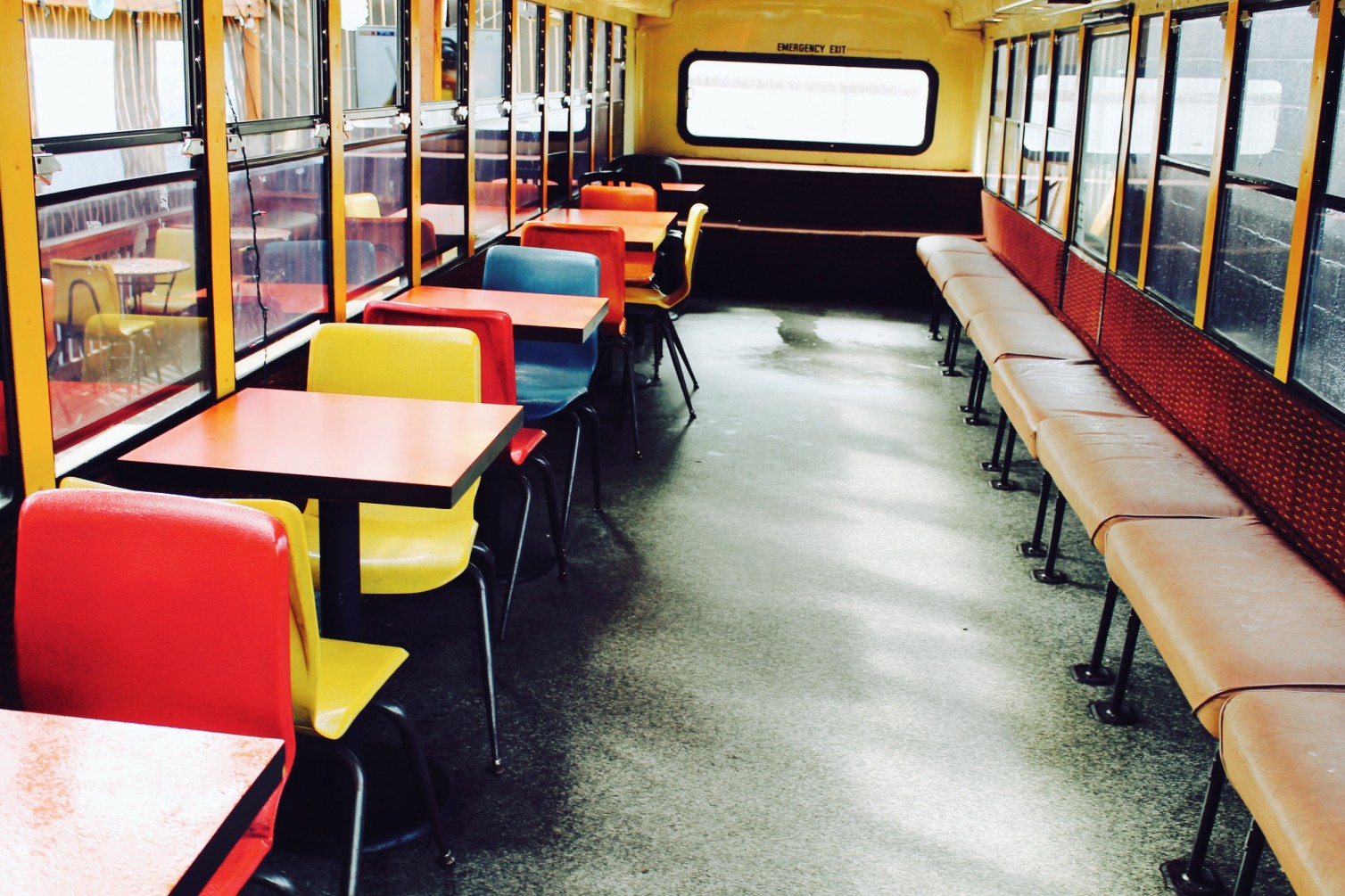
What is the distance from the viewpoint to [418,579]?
2.89 m

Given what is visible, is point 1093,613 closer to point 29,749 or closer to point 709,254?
point 29,749

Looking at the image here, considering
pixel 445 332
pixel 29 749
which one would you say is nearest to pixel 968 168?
pixel 445 332

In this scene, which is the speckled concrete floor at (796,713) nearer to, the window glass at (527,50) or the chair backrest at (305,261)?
the chair backrest at (305,261)

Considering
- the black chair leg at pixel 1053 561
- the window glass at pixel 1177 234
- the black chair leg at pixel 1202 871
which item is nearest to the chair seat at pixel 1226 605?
the black chair leg at pixel 1202 871

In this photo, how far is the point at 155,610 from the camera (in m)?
1.92

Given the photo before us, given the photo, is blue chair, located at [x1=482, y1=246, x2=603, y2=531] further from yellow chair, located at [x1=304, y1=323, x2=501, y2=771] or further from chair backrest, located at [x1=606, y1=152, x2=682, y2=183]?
chair backrest, located at [x1=606, y1=152, x2=682, y2=183]

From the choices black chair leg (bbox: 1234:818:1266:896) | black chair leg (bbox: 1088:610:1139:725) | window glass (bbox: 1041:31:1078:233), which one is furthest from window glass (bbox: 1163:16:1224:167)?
black chair leg (bbox: 1234:818:1266:896)

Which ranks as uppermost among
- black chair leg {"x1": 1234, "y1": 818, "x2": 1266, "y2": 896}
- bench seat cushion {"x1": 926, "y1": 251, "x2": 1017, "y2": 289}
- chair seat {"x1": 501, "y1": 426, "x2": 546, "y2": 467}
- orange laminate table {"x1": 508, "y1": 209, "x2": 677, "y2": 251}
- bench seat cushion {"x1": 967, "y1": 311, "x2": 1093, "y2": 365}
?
orange laminate table {"x1": 508, "y1": 209, "x2": 677, "y2": 251}

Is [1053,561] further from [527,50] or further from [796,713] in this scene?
[527,50]

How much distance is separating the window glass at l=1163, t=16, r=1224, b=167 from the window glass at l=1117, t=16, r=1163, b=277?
18 centimetres

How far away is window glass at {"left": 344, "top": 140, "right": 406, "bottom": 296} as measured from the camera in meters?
4.39

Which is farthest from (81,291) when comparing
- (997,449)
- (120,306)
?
(997,449)

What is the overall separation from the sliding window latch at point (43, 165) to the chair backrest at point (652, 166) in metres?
7.20

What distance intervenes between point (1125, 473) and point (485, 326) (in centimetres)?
192
